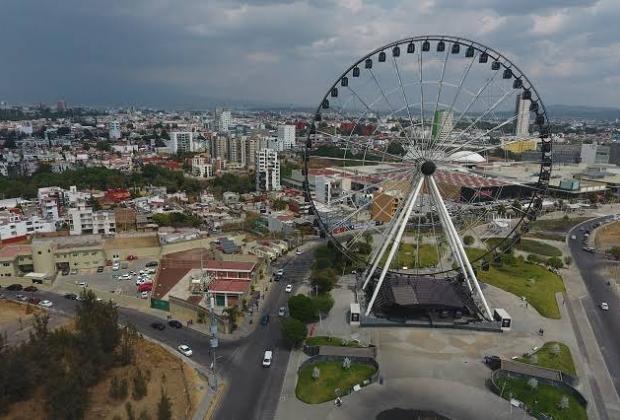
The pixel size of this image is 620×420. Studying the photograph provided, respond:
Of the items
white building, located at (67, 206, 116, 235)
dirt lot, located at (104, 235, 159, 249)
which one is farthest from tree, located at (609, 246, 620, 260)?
white building, located at (67, 206, 116, 235)

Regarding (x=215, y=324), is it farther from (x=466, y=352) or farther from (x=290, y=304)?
(x=466, y=352)

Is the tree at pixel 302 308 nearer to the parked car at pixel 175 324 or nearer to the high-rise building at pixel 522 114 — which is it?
the parked car at pixel 175 324

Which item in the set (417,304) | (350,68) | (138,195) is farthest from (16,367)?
(138,195)

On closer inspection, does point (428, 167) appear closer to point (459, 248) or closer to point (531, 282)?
point (459, 248)

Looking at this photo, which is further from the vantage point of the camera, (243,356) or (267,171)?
(267,171)

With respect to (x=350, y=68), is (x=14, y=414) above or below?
below

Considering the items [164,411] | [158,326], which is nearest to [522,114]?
[158,326]

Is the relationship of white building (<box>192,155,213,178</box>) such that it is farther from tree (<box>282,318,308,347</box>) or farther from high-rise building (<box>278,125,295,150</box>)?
tree (<box>282,318,308,347</box>)
